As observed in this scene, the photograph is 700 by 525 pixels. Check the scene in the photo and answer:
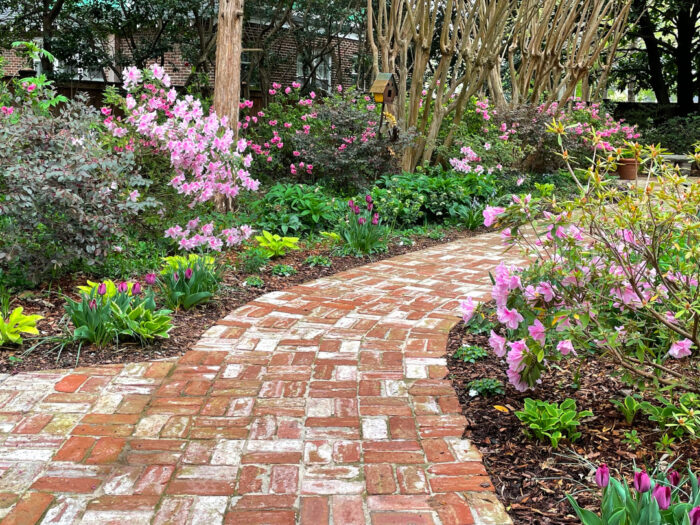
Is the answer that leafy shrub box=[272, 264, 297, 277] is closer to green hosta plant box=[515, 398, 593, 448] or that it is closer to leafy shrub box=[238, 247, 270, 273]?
leafy shrub box=[238, 247, 270, 273]

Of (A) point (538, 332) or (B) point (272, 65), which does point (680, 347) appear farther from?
(B) point (272, 65)

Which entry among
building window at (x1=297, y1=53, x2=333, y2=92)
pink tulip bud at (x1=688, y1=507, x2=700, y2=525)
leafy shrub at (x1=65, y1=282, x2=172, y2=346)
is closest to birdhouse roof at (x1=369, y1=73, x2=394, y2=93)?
leafy shrub at (x1=65, y1=282, x2=172, y2=346)

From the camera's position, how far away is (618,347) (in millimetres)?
2617

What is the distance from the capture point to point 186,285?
4098mm

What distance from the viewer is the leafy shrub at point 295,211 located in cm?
659

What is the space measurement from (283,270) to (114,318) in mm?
1863

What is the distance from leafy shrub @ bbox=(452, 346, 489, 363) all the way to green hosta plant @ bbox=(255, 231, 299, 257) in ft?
7.94

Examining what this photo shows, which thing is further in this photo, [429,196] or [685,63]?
[685,63]

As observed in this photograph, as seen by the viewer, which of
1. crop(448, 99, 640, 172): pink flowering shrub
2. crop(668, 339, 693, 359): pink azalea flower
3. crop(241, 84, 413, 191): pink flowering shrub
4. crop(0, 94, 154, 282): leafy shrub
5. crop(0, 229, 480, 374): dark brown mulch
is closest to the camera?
crop(668, 339, 693, 359): pink azalea flower

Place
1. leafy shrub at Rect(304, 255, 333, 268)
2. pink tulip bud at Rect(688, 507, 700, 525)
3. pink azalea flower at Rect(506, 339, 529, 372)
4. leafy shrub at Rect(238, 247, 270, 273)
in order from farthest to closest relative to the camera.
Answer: leafy shrub at Rect(304, 255, 333, 268) < leafy shrub at Rect(238, 247, 270, 273) < pink azalea flower at Rect(506, 339, 529, 372) < pink tulip bud at Rect(688, 507, 700, 525)

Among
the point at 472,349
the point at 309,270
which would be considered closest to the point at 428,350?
the point at 472,349

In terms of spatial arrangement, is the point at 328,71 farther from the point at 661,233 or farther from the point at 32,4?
the point at 661,233

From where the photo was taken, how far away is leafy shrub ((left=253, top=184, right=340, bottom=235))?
21.6 ft

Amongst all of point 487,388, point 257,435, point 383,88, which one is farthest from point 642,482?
point 383,88
